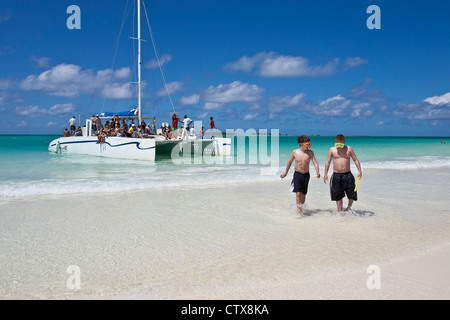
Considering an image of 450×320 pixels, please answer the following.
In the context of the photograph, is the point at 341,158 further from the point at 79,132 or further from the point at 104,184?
the point at 79,132

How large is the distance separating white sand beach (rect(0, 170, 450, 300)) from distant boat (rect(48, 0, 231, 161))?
10735 millimetres

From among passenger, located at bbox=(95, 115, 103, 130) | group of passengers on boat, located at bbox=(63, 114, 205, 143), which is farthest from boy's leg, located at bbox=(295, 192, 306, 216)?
passenger, located at bbox=(95, 115, 103, 130)

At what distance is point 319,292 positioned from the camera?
10.4 ft

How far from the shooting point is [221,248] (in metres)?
4.49

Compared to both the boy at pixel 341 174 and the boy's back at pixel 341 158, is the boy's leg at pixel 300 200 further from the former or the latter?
the boy's back at pixel 341 158

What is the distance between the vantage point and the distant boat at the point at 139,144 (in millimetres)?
18516

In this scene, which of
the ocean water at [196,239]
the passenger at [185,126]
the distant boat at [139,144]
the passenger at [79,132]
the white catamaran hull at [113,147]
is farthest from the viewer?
the passenger at [79,132]

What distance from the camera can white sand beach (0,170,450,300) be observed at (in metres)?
3.27

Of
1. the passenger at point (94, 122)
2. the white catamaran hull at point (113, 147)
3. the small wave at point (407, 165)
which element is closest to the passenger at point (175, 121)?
the white catamaran hull at point (113, 147)

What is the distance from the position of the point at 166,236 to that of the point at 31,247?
5.88ft

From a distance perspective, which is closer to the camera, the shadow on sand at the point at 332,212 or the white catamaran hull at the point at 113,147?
the shadow on sand at the point at 332,212

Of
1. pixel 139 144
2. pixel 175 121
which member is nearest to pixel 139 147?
pixel 139 144

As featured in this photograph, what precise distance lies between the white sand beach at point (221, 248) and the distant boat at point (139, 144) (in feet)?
35.2
